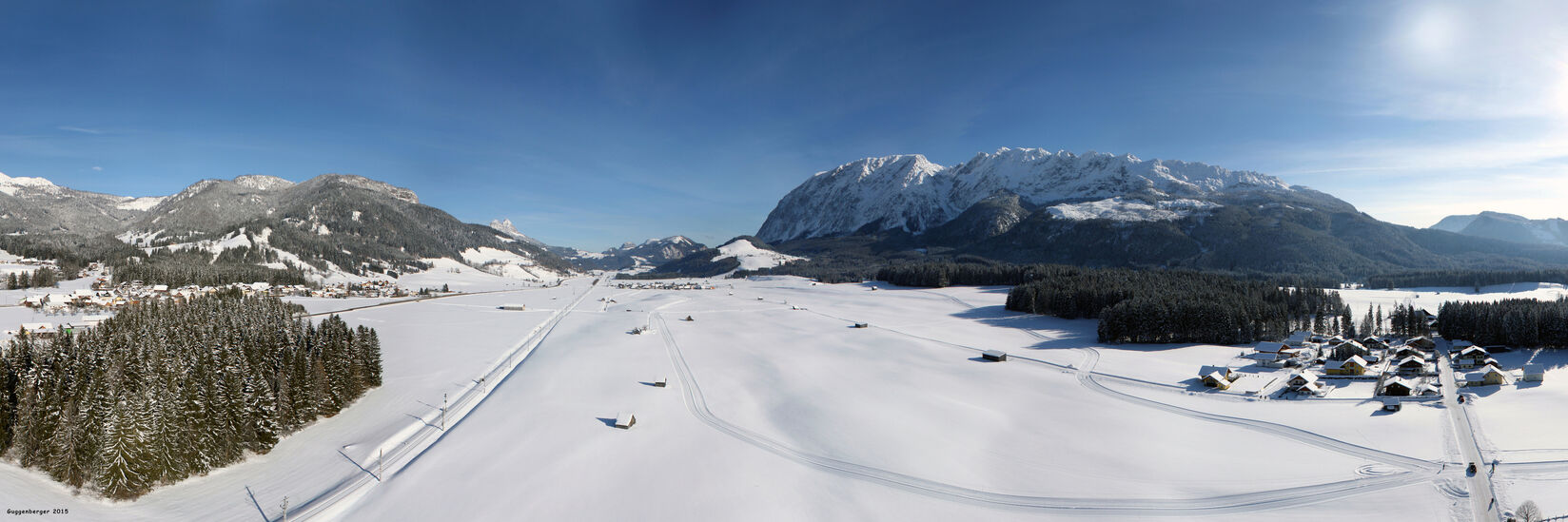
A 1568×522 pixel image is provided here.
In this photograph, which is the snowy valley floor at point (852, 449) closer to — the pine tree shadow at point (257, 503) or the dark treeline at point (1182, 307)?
the pine tree shadow at point (257, 503)

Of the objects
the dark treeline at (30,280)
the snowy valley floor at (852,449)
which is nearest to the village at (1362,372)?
the snowy valley floor at (852,449)

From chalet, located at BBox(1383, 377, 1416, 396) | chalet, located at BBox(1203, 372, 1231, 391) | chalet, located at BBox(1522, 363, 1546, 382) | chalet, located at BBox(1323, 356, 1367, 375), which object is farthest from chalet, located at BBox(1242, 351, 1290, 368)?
chalet, located at BBox(1522, 363, 1546, 382)

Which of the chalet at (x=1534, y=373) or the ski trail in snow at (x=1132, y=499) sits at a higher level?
the chalet at (x=1534, y=373)

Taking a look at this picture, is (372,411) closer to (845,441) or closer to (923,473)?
(845,441)

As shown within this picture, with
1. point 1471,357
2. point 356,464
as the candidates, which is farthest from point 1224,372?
point 356,464

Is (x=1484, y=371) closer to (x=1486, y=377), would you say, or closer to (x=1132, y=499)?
(x=1486, y=377)

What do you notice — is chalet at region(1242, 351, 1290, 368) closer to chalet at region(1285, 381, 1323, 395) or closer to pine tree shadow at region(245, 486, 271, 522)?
chalet at region(1285, 381, 1323, 395)
